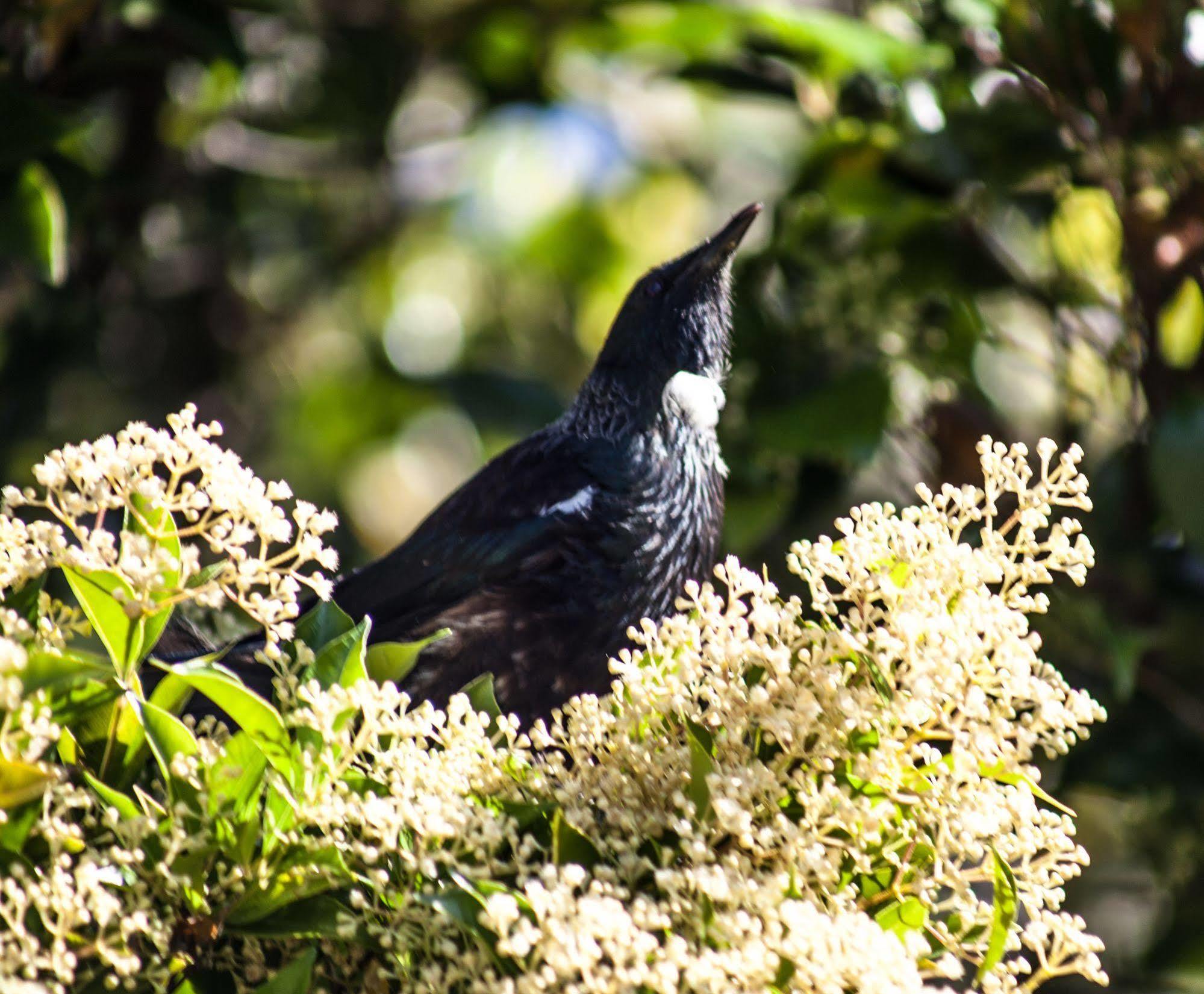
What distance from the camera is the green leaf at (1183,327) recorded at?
8.69 feet

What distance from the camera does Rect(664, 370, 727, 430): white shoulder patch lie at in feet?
7.94

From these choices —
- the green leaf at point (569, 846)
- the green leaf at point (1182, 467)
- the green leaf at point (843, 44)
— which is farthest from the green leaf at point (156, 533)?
the green leaf at point (843, 44)

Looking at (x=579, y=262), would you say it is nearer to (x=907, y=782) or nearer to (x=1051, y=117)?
→ (x=1051, y=117)

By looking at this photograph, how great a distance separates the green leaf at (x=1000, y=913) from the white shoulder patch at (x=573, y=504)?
3.77ft

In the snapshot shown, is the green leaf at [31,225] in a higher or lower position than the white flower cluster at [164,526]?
lower

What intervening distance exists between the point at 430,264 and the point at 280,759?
172 inches

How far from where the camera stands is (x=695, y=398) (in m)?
2.46

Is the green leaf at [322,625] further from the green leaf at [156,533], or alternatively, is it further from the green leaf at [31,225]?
the green leaf at [31,225]

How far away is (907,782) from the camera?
3.68 feet

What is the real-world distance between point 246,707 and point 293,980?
0.20m

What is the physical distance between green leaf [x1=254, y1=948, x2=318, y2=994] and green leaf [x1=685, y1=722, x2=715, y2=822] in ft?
1.01

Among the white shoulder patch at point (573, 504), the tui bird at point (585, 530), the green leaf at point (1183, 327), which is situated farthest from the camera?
the green leaf at point (1183, 327)

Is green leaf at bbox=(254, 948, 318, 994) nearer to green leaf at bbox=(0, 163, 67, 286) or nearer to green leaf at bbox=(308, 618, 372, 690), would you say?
green leaf at bbox=(308, 618, 372, 690)

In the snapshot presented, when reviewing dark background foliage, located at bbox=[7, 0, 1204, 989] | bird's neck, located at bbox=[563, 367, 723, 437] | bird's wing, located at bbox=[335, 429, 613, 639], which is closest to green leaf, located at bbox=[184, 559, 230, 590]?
bird's wing, located at bbox=[335, 429, 613, 639]
